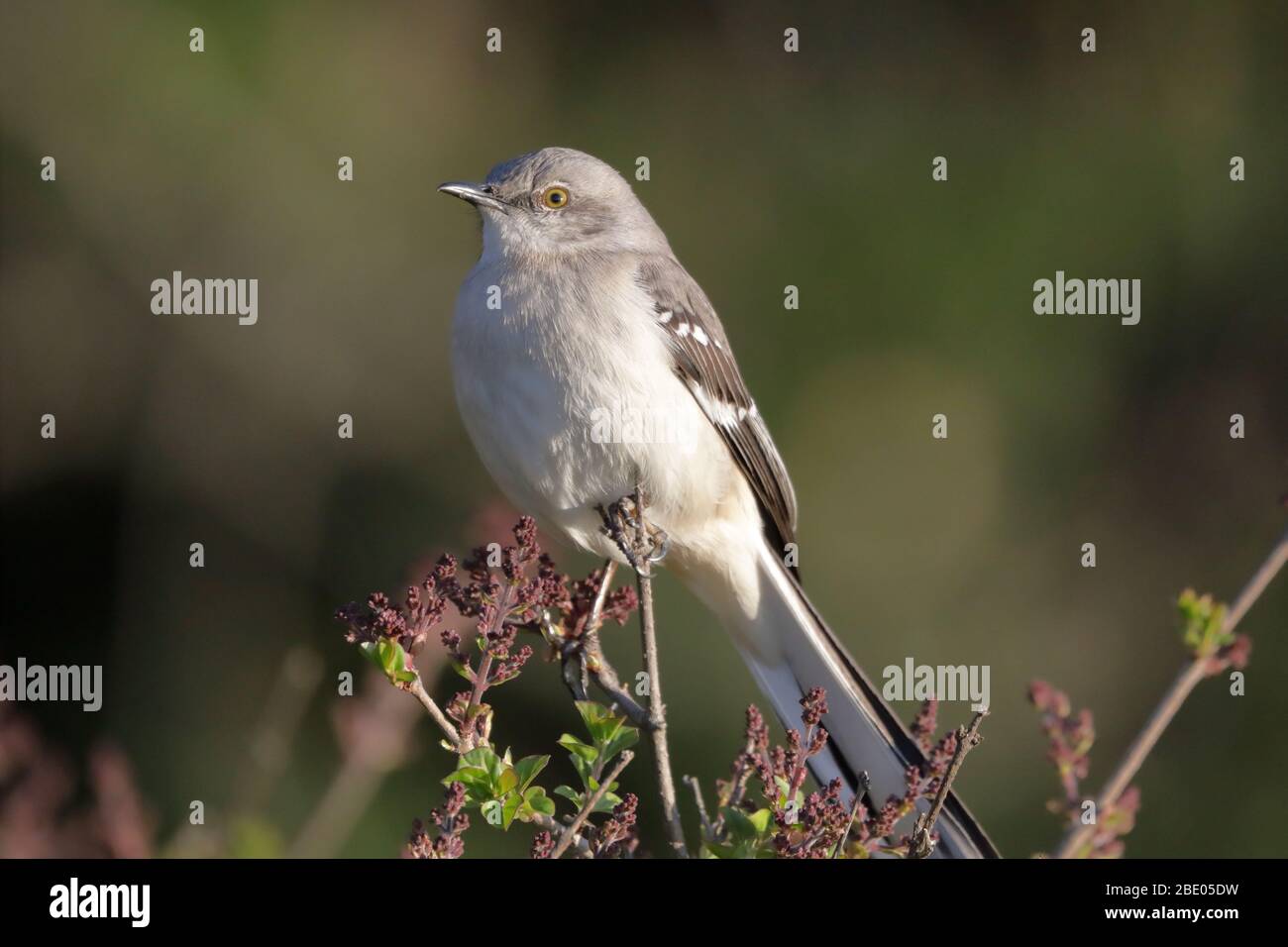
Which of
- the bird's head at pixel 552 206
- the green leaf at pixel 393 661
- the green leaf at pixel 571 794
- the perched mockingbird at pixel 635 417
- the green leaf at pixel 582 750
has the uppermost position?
the bird's head at pixel 552 206

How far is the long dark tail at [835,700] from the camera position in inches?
130

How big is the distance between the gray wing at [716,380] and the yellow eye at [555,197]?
1.03 ft

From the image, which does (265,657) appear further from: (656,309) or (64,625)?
(656,309)

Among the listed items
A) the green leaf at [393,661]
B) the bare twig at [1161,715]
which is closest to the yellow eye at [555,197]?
the green leaf at [393,661]

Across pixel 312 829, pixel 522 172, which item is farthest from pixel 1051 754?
pixel 522 172

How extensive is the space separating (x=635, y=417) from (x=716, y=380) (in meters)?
0.56

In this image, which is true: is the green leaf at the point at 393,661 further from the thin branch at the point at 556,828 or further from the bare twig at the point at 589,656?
the bare twig at the point at 589,656

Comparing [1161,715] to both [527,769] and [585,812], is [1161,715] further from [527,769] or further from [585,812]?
[527,769]

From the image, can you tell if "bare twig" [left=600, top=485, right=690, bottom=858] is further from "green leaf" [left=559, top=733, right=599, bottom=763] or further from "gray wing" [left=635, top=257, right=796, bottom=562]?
"gray wing" [left=635, top=257, right=796, bottom=562]

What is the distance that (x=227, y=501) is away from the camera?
22.2 ft

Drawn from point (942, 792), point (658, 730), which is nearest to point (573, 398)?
point (658, 730)

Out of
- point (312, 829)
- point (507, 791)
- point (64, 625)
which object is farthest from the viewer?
point (64, 625)

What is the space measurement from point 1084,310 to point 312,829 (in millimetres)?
4479

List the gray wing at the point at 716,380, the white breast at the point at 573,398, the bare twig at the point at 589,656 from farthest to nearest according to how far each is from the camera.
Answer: the gray wing at the point at 716,380 < the white breast at the point at 573,398 < the bare twig at the point at 589,656
